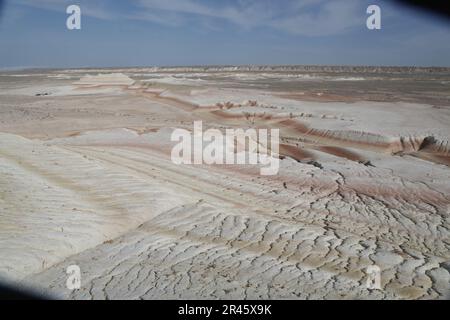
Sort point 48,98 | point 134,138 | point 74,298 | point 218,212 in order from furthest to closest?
point 48,98, point 134,138, point 218,212, point 74,298

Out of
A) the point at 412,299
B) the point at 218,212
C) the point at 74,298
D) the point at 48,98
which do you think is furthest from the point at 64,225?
the point at 48,98

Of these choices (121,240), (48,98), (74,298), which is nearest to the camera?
(74,298)
